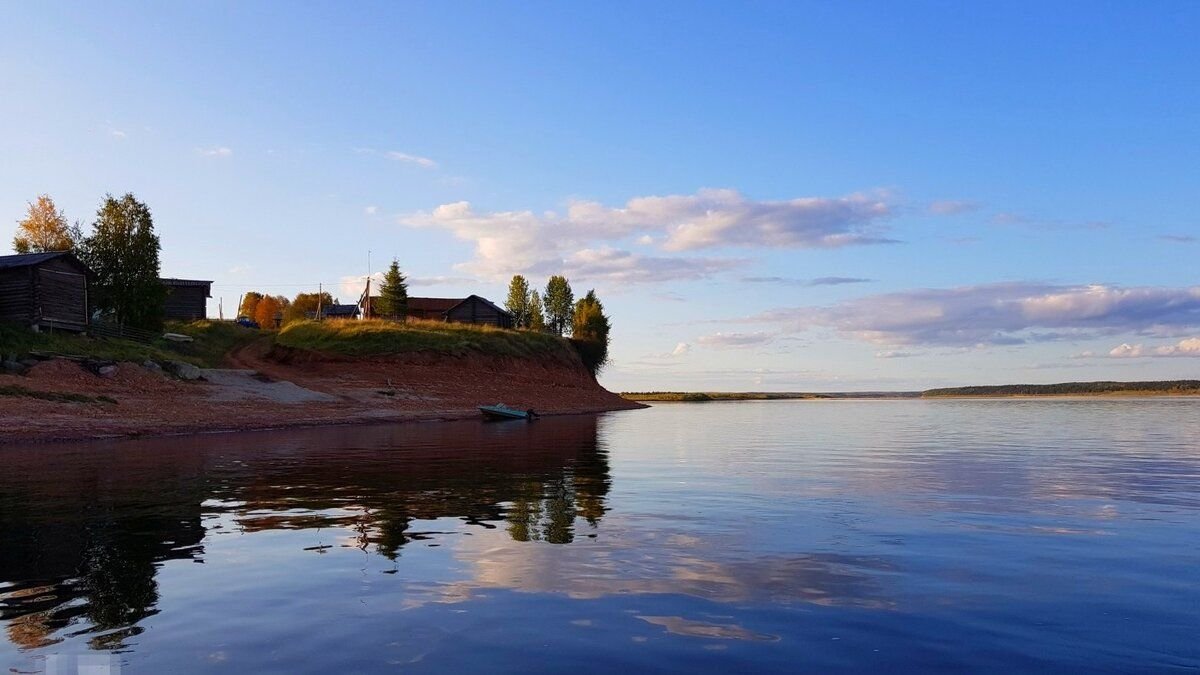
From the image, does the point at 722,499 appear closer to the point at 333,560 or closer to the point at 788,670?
the point at 333,560

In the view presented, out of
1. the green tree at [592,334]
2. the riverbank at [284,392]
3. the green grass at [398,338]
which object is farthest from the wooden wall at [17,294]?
the green tree at [592,334]

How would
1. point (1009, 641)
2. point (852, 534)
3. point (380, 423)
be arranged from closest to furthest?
1. point (1009, 641)
2. point (852, 534)
3. point (380, 423)

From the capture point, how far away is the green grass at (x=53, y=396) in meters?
43.0

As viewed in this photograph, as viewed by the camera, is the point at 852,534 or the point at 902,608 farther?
the point at 852,534

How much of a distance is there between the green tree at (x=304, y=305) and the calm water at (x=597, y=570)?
96727mm

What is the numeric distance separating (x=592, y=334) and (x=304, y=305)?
49.6m

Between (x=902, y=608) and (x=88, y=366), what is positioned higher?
(x=88, y=366)

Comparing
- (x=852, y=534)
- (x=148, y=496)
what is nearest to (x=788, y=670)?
(x=852, y=534)

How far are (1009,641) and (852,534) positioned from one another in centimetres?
639

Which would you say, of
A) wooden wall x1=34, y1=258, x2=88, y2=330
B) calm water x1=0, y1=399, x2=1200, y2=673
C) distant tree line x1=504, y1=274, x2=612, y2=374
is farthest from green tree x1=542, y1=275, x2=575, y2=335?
calm water x1=0, y1=399, x2=1200, y2=673

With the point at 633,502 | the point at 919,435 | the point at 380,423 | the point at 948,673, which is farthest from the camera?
the point at 380,423

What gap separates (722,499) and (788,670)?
12444 millimetres

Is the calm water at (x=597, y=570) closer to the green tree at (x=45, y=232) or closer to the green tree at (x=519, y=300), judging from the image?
the green tree at (x=45, y=232)

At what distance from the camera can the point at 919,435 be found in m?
48.6
